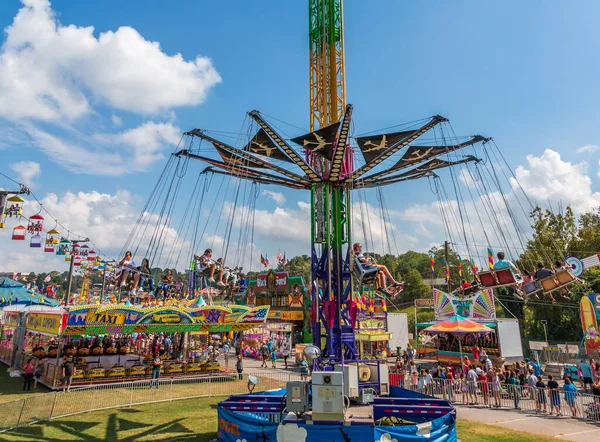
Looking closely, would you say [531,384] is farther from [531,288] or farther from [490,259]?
[490,259]

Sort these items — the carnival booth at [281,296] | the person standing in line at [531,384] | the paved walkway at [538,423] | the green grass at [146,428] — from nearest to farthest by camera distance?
1. the green grass at [146,428]
2. the paved walkway at [538,423]
3. the person standing in line at [531,384]
4. the carnival booth at [281,296]

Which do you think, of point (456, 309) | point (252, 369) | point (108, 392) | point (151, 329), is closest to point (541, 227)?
point (456, 309)

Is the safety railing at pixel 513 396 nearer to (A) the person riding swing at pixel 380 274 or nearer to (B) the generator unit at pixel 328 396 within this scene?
(A) the person riding swing at pixel 380 274

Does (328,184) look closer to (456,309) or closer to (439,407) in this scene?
(439,407)

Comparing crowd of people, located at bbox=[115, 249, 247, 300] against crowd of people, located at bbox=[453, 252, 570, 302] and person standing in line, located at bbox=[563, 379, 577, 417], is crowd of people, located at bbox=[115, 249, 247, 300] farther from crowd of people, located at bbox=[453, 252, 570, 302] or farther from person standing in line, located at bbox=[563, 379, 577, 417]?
person standing in line, located at bbox=[563, 379, 577, 417]

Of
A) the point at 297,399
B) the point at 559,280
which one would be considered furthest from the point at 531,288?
the point at 297,399

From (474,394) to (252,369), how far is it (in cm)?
1509

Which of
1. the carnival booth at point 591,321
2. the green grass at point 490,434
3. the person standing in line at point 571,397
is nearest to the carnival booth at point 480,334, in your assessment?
the carnival booth at point 591,321

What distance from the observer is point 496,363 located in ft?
85.0

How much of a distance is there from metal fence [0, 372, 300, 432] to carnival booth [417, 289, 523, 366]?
1310 cm

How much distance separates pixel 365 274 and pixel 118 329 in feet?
44.1

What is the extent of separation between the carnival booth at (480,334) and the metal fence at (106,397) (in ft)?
43.0

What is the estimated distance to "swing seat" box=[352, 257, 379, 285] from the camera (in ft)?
46.9

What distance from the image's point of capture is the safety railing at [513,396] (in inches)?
547
